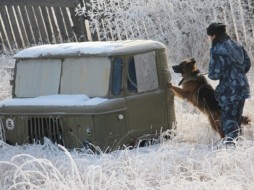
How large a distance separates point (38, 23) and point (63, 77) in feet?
28.2

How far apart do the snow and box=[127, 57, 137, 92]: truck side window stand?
0.40 m

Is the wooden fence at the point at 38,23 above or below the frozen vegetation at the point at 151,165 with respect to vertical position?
above

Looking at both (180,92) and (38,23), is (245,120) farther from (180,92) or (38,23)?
(38,23)

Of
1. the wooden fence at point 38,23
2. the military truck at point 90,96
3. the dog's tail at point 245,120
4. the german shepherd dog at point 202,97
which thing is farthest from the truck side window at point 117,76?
the wooden fence at point 38,23

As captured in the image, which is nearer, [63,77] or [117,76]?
[117,76]

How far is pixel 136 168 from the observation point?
6113 mm

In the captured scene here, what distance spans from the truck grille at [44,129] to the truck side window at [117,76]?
0.69 m

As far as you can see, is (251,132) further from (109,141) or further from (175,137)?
(109,141)

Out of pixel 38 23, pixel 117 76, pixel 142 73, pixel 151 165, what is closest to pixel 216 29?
pixel 142 73

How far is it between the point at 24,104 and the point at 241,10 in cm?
633

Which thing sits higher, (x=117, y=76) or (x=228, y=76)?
(x=117, y=76)

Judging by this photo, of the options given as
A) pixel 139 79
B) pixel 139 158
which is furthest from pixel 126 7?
pixel 139 158

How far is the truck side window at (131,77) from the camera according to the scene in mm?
7389

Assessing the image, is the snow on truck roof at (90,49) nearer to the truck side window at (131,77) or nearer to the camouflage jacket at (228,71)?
the truck side window at (131,77)
